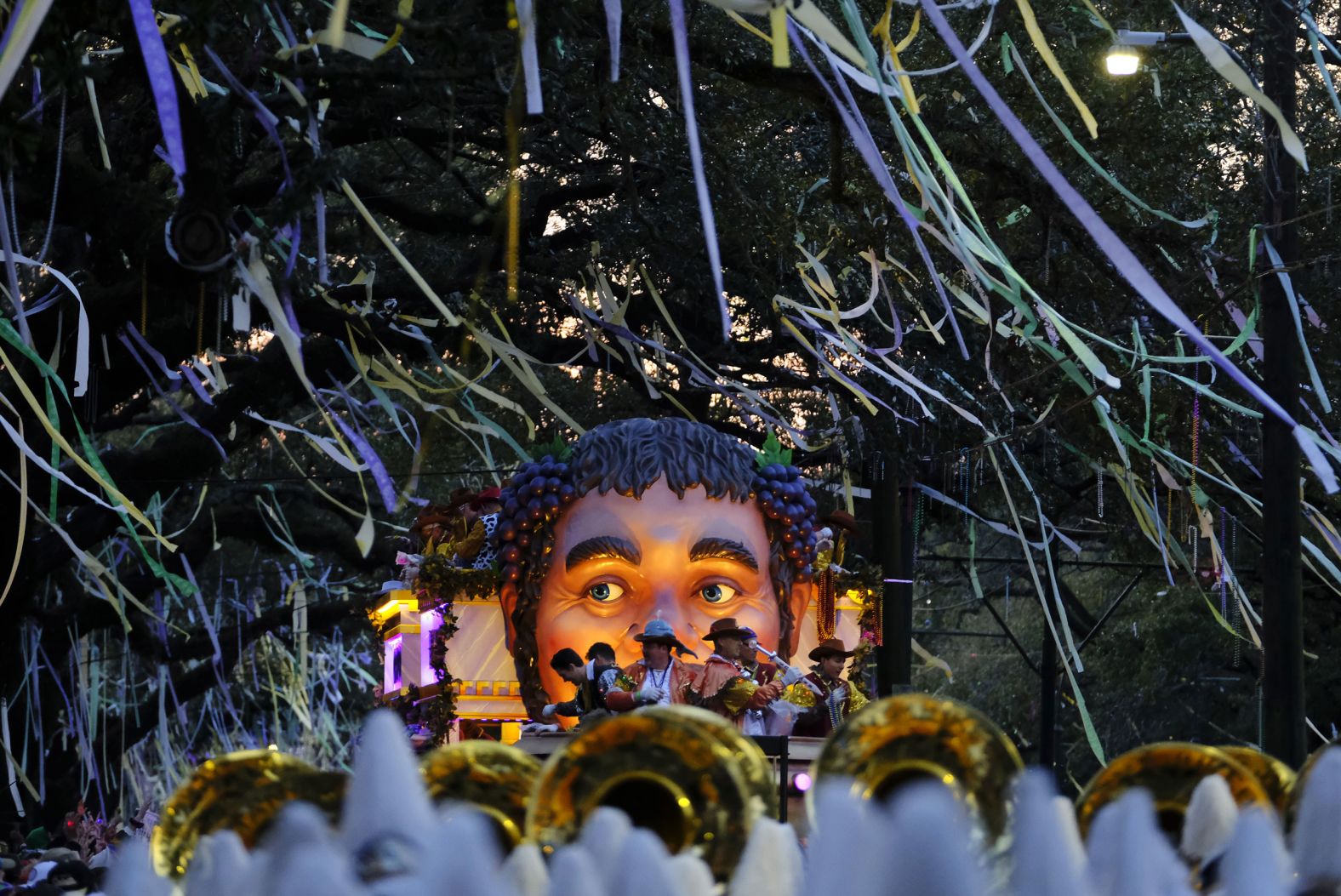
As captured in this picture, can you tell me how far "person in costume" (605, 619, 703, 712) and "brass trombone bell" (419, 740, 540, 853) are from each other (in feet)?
22.6

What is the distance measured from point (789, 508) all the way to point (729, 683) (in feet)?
6.21

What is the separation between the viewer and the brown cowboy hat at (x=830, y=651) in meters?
11.1

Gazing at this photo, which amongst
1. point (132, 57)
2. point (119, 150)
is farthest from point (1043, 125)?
point (132, 57)

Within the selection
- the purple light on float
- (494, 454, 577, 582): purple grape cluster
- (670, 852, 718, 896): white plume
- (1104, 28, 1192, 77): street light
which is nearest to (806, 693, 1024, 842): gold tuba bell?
(670, 852, 718, 896): white plume

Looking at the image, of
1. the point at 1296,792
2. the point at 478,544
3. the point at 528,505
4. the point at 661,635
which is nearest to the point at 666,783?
the point at 1296,792

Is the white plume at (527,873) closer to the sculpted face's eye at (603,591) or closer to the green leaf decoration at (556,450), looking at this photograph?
the sculpted face's eye at (603,591)

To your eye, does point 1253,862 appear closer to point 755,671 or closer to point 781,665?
point 755,671

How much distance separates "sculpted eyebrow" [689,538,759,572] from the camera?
11148 mm

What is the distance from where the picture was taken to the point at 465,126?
1373 cm

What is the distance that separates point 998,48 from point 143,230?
17.6ft

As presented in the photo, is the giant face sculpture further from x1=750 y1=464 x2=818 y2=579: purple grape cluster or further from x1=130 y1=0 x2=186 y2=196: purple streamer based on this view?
x1=130 y1=0 x2=186 y2=196: purple streamer

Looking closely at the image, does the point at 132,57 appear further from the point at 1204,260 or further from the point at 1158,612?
the point at 1158,612

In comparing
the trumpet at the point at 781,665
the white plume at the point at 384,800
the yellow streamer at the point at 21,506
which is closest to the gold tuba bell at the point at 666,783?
the white plume at the point at 384,800

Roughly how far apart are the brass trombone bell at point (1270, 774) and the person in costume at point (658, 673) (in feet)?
22.2
